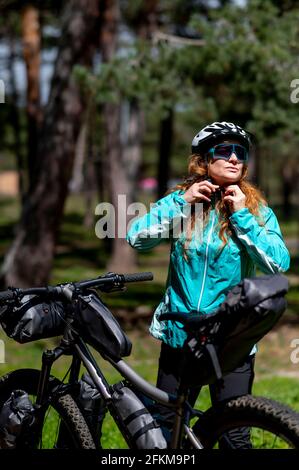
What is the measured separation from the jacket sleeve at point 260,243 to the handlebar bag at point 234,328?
367 mm

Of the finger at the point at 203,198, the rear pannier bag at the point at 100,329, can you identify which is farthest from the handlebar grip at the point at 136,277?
the finger at the point at 203,198

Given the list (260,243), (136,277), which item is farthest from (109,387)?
(260,243)

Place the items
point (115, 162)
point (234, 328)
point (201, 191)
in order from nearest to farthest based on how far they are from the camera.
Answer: point (234, 328), point (201, 191), point (115, 162)

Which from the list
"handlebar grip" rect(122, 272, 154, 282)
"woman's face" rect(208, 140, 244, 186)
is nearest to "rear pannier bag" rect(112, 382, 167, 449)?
"handlebar grip" rect(122, 272, 154, 282)

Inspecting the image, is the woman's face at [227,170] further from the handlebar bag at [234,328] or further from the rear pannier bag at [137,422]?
the rear pannier bag at [137,422]

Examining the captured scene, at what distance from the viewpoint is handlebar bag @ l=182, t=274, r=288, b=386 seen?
10.5 ft

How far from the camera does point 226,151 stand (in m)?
3.85

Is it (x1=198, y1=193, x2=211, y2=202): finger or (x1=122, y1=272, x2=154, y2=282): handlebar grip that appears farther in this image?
(x1=122, y1=272, x2=154, y2=282): handlebar grip

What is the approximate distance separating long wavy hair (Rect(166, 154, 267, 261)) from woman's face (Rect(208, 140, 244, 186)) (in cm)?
5

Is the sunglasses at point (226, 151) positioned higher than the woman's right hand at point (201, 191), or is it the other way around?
the sunglasses at point (226, 151)

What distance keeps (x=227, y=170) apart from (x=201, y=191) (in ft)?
0.49

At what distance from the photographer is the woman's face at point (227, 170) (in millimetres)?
3844

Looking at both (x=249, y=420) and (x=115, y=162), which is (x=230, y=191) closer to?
(x=249, y=420)

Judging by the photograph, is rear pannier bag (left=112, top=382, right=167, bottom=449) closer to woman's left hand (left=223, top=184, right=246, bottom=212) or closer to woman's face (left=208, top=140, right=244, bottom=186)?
woman's left hand (left=223, top=184, right=246, bottom=212)
